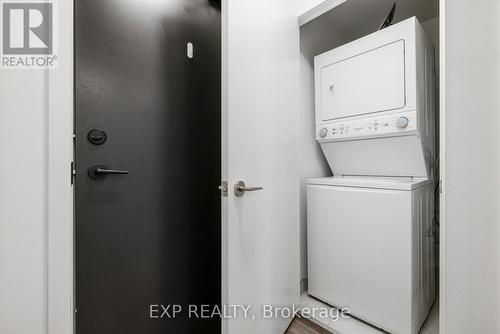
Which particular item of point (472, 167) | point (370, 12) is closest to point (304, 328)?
point (472, 167)

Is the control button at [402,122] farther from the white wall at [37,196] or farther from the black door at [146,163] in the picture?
the white wall at [37,196]

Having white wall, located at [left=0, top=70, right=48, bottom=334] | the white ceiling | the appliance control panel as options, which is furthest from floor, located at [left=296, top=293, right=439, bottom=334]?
the white ceiling

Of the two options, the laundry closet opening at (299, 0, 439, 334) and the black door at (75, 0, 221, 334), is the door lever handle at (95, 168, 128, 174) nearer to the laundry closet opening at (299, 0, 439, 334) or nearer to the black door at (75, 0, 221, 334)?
the black door at (75, 0, 221, 334)

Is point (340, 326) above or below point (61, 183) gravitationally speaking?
below

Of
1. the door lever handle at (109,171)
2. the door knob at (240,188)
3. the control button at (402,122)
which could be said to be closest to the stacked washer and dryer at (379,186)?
the control button at (402,122)

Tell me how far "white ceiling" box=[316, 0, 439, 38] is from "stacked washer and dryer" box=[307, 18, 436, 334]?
1.53 ft

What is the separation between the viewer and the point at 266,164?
128 centimetres

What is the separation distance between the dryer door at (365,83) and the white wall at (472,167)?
0.35m

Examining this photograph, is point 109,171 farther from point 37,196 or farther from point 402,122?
point 402,122

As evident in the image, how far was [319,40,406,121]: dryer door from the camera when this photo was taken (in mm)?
1413

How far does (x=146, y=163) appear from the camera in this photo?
109 centimetres

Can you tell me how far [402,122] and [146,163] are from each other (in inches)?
55.6

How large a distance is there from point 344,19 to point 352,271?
199 centimetres

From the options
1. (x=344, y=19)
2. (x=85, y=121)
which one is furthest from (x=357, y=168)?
(x=85, y=121)
